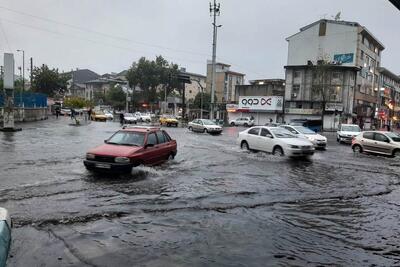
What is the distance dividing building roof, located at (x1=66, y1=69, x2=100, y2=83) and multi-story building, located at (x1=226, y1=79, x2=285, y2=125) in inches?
3427

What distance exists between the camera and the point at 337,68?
6247 cm

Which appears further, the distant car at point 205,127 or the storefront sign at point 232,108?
the storefront sign at point 232,108

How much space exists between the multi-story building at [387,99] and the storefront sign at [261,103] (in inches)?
881

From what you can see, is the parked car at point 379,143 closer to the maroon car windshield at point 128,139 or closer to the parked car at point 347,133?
the parked car at point 347,133

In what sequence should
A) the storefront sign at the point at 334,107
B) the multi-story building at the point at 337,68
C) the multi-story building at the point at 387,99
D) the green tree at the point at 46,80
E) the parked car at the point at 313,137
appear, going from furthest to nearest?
1. the multi-story building at the point at 387,99
2. the green tree at the point at 46,80
3. the multi-story building at the point at 337,68
4. the storefront sign at the point at 334,107
5. the parked car at the point at 313,137

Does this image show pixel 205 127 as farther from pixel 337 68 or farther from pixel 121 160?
pixel 337 68

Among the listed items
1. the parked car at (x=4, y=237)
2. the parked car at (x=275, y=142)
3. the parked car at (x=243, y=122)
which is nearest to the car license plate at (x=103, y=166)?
the parked car at (x=4, y=237)

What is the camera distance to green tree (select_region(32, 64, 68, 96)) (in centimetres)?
7362

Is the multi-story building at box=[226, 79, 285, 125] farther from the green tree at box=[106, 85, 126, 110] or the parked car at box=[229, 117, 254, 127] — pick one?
the green tree at box=[106, 85, 126, 110]

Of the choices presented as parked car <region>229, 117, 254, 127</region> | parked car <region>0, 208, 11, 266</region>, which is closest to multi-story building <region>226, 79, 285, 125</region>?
parked car <region>229, 117, 254, 127</region>

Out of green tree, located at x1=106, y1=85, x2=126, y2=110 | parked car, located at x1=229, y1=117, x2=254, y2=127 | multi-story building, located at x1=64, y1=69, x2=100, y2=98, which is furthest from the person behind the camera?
multi-story building, located at x1=64, y1=69, x2=100, y2=98

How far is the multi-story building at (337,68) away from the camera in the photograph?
6269 centimetres

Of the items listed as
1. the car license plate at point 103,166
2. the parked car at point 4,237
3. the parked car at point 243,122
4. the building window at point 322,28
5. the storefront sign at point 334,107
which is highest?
the building window at point 322,28

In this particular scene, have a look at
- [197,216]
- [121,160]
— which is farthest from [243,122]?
[197,216]
